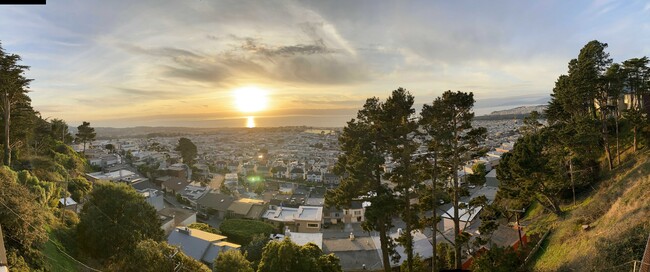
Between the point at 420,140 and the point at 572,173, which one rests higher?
the point at 420,140

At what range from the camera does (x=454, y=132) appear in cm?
1191

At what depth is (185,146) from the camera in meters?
58.3

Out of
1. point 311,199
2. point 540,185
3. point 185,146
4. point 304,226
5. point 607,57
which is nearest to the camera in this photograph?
point 540,185

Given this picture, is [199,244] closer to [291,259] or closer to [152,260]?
[152,260]

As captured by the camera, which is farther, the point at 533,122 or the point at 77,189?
the point at 533,122

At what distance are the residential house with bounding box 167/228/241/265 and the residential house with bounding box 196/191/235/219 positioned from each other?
12.7 m

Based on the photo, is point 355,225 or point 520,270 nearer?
point 520,270

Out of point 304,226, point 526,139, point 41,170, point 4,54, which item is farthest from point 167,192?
point 526,139

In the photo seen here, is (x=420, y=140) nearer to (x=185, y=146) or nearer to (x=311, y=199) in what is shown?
(x=311, y=199)

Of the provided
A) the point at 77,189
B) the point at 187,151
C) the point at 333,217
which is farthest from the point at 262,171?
the point at 77,189

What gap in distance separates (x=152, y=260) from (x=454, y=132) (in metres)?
11.0

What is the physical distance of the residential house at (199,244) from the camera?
1791 centimetres

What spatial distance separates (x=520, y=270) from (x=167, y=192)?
124 feet

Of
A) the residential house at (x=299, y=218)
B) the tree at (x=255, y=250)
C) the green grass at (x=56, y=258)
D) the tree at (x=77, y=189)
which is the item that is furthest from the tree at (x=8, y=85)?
the residential house at (x=299, y=218)
